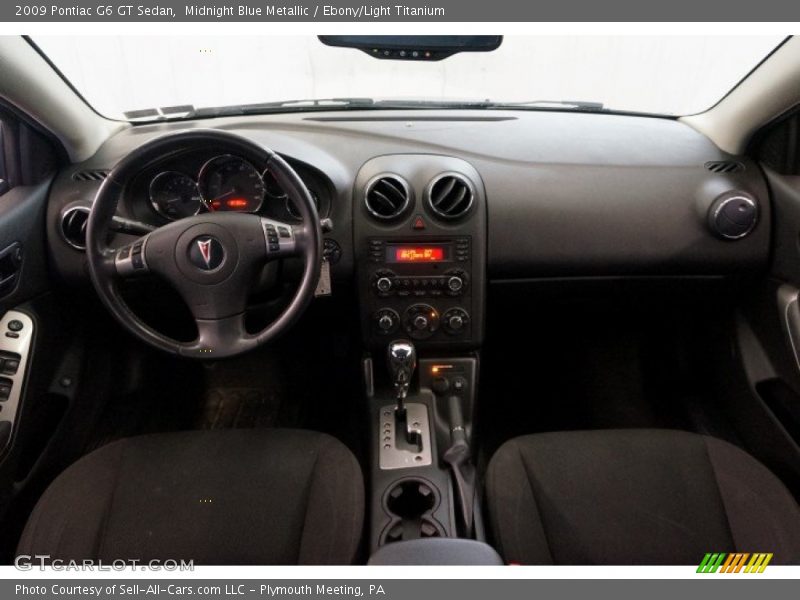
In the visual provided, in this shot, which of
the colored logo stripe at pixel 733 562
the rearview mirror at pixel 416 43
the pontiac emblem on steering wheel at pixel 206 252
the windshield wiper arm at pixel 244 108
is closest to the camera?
the colored logo stripe at pixel 733 562

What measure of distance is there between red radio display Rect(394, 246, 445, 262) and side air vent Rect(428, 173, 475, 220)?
101 mm

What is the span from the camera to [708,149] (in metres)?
1.73

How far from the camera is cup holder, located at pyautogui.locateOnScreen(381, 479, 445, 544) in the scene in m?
1.36

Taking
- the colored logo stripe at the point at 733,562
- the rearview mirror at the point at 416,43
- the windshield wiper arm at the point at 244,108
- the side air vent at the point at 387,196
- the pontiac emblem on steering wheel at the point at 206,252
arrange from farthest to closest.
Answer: the windshield wiper arm at the point at 244,108
the side air vent at the point at 387,196
the rearview mirror at the point at 416,43
the pontiac emblem on steering wheel at the point at 206,252
the colored logo stripe at the point at 733,562

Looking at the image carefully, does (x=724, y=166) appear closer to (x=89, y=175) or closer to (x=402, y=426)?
(x=402, y=426)

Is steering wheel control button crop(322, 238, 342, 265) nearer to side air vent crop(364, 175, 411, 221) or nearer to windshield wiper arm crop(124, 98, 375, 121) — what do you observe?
side air vent crop(364, 175, 411, 221)

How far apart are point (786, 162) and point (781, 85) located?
238 mm

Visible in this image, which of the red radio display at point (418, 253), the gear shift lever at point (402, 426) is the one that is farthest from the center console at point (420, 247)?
the gear shift lever at point (402, 426)

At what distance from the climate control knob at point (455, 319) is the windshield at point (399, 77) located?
0.73m

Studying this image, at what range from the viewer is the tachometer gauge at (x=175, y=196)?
1.54 meters

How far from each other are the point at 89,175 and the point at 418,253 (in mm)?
995

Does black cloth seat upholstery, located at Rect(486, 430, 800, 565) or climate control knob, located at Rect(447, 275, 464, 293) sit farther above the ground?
climate control knob, located at Rect(447, 275, 464, 293)

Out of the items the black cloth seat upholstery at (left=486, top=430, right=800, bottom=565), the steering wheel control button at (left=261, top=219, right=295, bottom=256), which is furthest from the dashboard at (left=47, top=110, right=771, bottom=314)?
the black cloth seat upholstery at (left=486, top=430, right=800, bottom=565)

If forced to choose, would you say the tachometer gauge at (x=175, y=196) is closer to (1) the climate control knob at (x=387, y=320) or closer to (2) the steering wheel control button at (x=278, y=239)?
(2) the steering wheel control button at (x=278, y=239)
